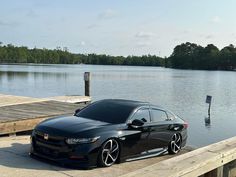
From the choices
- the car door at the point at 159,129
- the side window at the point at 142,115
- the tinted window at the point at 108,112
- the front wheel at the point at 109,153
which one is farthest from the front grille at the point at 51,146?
the car door at the point at 159,129

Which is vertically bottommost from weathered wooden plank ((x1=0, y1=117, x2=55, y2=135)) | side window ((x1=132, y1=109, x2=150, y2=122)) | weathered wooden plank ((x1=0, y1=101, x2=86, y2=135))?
weathered wooden plank ((x1=0, y1=117, x2=55, y2=135))

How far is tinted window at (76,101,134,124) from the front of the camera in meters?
9.68

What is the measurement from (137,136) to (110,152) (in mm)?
898

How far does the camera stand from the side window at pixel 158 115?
34.4ft

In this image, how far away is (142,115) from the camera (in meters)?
10.1

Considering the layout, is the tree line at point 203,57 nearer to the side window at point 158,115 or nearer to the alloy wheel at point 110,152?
the side window at point 158,115

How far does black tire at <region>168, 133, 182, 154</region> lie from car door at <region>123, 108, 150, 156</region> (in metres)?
1.12

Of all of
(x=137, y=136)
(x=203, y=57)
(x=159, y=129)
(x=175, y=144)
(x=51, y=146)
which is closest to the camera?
(x=51, y=146)

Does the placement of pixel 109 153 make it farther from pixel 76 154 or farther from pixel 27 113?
pixel 27 113

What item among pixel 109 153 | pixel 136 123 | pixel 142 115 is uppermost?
pixel 142 115

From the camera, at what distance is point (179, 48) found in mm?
178000

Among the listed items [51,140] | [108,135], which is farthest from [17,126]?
[108,135]

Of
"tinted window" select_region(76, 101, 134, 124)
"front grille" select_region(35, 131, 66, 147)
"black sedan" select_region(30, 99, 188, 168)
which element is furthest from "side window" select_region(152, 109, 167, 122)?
"front grille" select_region(35, 131, 66, 147)

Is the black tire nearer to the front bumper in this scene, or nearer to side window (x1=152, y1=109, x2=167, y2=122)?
side window (x1=152, y1=109, x2=167, y2=122)
